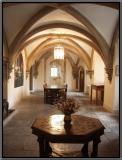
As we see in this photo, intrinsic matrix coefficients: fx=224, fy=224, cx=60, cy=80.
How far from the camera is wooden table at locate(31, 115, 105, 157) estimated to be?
3014mm

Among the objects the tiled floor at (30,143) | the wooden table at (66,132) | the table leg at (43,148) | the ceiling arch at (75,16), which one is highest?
the ceiling arch at (75,16)

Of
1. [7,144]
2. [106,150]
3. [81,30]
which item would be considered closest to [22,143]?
[7,144]

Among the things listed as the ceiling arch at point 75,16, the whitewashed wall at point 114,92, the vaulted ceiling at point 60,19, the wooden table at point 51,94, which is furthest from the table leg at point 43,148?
the wooden table at point 51,94

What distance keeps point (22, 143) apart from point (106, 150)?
5.44 ft

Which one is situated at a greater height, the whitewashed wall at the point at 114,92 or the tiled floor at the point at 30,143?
the whitewashed wall at the point at 114,92

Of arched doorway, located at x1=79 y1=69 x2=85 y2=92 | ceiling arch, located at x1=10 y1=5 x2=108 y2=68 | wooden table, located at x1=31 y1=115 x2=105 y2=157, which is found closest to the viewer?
wooden table, located at x1=31 y1=115 x2=105 y2=157

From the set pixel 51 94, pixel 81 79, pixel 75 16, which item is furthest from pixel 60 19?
pixel 81 79

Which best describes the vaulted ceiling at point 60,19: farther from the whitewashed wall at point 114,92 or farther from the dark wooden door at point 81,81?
the dark wooden door at point 81,81

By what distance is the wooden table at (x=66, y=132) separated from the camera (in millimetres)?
3014

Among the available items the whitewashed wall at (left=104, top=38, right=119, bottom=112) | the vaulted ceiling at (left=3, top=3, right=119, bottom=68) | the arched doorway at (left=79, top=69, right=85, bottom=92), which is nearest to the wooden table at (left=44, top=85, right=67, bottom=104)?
the whitewashed wall at (left=104, top=38, right=119, bottom=112)

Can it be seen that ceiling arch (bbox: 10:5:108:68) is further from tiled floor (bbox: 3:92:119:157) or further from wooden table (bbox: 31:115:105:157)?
wooden table (bbox: 31:115:105:157)

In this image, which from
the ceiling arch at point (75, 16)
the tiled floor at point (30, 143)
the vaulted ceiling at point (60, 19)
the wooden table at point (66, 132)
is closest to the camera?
the wooden table at point (66, 132)

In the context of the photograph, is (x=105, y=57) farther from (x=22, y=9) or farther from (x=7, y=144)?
(x=7, y=144)

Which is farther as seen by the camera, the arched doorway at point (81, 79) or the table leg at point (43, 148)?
the arched doorway at point (81, 79)
